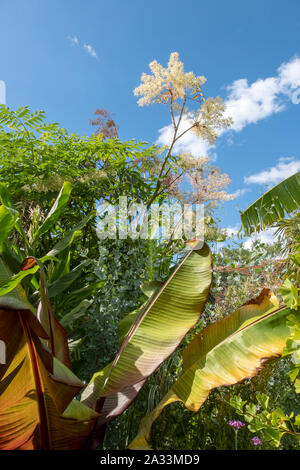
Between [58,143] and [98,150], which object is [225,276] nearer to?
[98,150]

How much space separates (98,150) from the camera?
446 cm

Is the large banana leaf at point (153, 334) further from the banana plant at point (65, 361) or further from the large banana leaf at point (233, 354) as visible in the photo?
the large banana leaf at point (233, 354)

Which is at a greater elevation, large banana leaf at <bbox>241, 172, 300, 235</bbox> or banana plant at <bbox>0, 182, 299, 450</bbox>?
large banana leaf at <bbox>241, 172, 300, 235</bbox>

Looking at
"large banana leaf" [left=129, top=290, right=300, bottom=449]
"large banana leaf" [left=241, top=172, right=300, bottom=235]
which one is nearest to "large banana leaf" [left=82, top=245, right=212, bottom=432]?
"large banana leaf" [left=129, top=290, right=300, bottom=449]

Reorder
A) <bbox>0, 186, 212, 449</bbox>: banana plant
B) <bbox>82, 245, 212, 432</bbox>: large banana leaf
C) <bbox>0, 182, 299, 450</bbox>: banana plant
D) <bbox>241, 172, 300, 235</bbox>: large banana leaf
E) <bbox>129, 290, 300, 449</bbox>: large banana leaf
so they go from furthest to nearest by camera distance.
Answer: <bbox>241, 172, 300, 235</bbox>: large banana leaf, <bbox>82, 245, 212, 432</bbox>: large banana leaf, <bbox>129, 290, 300, 449</bbox>: large banana leaf, <bbox>0, 182, 299, 450</bbox>: banana plant, <bbox>0, 186, 212, 449</bbox>: banana plant

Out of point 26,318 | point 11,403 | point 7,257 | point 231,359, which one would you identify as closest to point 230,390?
point 231,359

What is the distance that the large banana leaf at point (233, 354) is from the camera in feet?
5.99

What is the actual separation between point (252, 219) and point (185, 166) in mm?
1573

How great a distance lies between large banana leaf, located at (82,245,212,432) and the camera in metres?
1.96

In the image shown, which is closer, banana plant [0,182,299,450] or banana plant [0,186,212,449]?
banana plant [0,186,212,449]

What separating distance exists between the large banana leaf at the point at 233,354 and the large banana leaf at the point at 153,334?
184mm

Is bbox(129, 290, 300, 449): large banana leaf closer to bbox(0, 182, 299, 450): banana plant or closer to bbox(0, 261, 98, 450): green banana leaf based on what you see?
bbox(0, 182, 299, 450): banana plant

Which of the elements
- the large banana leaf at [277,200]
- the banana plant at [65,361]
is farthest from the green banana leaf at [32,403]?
the large banana leaf at [277,200]

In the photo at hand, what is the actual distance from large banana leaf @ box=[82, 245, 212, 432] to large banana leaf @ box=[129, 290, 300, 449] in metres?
0.18
